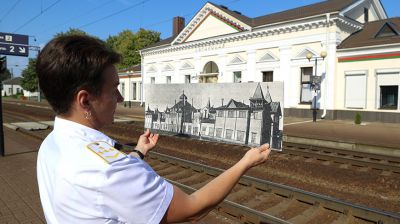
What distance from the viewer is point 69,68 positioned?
1.46m

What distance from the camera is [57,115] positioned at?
1594mm

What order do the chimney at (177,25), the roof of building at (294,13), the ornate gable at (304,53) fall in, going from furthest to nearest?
1. the chimney at (177,25)
2. the roof of building at (294,13)
3. the ornate gable at (304,53)

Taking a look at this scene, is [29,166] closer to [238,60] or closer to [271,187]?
[271,187]

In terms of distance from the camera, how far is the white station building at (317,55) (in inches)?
923

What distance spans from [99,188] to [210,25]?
36.5 m

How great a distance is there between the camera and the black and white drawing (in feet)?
20.2

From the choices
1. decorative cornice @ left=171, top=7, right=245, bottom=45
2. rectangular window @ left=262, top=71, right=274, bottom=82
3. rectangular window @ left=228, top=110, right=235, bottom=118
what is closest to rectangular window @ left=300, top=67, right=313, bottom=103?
rectangular window @ left=262, top=71, right=274, bottom=82

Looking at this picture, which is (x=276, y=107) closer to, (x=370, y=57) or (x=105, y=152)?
(x=105, y=152)

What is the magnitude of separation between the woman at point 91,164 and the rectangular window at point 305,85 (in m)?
26.9

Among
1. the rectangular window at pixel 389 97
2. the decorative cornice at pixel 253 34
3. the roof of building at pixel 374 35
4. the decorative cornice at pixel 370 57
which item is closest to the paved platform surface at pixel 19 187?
the decorative cornice at pixel 370 57

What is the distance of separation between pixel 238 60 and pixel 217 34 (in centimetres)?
451

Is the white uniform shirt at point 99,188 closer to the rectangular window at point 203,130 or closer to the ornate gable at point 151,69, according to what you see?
the rectangular window at point 203,130

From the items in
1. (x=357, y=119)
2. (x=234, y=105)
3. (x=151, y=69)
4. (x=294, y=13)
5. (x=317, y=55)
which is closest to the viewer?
(x=234, y=105)

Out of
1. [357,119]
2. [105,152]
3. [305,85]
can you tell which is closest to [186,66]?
[305,85]
